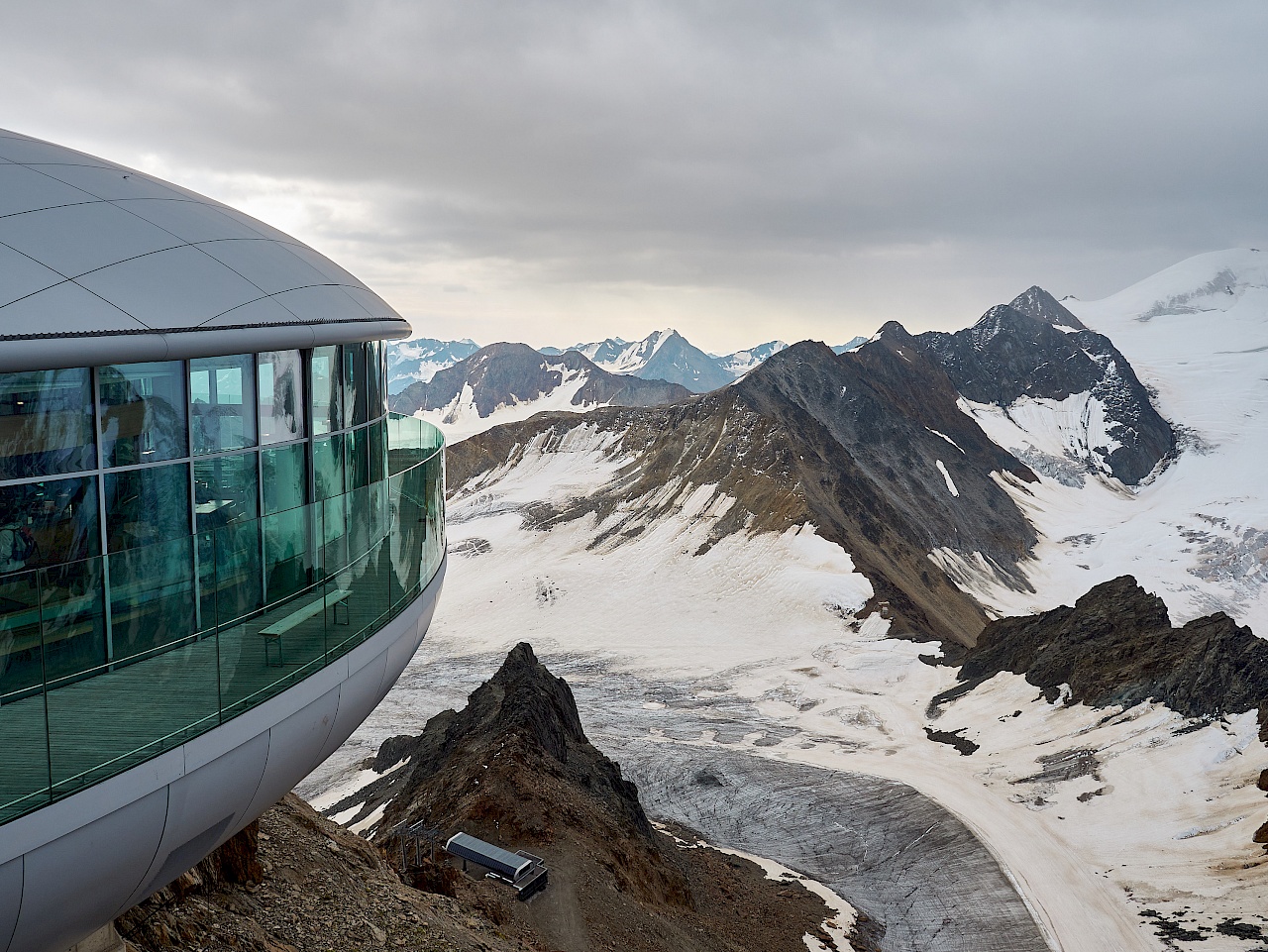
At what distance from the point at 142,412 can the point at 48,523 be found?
1.00 m

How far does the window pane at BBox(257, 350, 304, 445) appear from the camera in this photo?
8.17 metres

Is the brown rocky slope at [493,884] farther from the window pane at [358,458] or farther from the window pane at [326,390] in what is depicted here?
the window pane at [326,390]

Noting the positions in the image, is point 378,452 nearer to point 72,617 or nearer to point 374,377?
point 374,377

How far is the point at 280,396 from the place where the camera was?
27.6 ft

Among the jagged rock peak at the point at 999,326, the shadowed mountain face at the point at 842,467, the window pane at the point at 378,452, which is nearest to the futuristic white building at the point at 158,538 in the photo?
the window pane at the point at 378,452

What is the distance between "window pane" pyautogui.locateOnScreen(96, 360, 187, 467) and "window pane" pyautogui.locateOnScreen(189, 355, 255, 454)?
0.44 feet

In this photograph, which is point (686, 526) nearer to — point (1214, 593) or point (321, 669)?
point (1214, 593)

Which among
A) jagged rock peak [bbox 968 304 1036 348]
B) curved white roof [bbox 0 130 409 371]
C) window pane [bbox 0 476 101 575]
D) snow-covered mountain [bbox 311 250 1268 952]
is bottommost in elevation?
snow-covered mountain [bbox 311 250 1268 952]

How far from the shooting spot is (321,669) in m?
8.20

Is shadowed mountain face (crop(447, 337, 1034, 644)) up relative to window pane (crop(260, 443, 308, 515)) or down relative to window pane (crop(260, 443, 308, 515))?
down

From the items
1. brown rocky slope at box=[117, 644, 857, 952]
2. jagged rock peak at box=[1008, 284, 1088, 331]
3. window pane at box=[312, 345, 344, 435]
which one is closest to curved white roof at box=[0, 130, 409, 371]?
window pane at box=[312, 345, 344, 435]

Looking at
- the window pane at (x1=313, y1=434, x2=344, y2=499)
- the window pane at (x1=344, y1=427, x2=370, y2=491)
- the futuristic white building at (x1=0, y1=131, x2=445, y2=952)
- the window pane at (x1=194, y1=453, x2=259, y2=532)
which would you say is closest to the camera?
the futuristic white building at (x1=0, y1=131, x2=445, y2=952)

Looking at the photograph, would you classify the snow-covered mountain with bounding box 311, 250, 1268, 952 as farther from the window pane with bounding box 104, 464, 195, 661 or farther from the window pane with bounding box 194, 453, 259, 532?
the window pane with bounding box 104, 464, 195, 661

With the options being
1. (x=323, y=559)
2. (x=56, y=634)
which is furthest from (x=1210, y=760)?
(x=56, y=634)
